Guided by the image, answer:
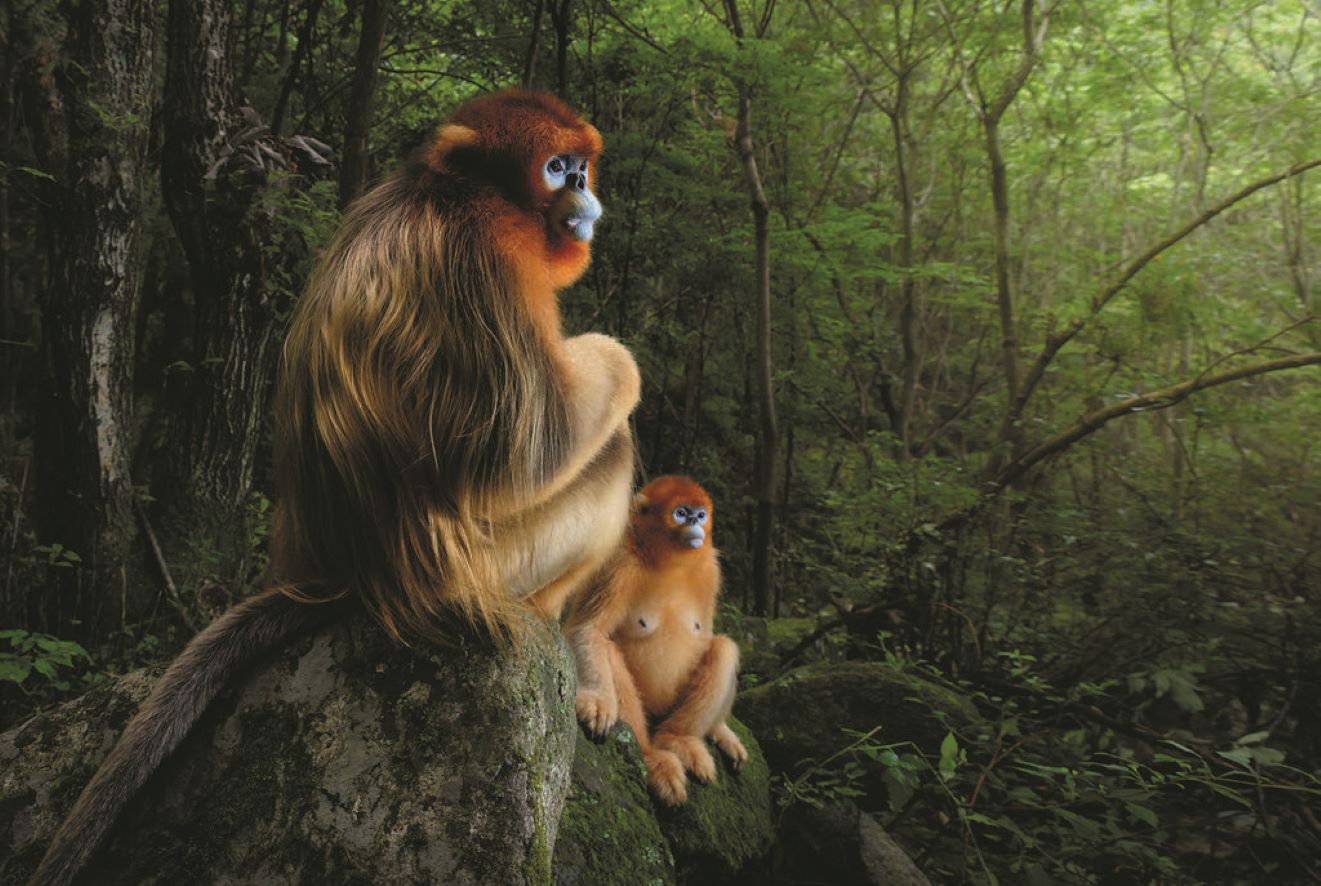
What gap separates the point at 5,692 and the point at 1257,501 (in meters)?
6.75

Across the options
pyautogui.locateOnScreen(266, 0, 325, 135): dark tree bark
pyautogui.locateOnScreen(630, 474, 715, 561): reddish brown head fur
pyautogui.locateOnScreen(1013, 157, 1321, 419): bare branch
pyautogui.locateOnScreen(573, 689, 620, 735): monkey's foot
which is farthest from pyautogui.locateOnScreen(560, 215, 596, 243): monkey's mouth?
pyautogui.locateOnScreen(1013, 157, 1321, 419): bare branch

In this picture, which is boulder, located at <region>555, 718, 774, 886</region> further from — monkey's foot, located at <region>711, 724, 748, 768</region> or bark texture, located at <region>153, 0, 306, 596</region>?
bark texture, located at <region>153, 0, 306, 596</region>

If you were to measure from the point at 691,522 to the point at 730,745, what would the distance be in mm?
1006

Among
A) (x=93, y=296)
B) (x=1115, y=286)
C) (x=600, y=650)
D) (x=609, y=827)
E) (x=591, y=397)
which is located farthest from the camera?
(x=1115, y=286)

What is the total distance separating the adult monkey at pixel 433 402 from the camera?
191cm

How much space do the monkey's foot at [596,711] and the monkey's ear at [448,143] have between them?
188 cm

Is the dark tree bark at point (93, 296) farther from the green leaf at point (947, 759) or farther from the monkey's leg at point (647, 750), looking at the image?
the green leaf at point (947, 759)

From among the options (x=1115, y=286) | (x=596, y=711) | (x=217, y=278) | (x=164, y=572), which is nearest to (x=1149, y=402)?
(x=1115, y=286)

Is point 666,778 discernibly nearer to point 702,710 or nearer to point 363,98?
point 702,710

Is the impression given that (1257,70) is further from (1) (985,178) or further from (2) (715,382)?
(2) (715,382)

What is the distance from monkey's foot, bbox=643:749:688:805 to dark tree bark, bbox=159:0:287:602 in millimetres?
2766

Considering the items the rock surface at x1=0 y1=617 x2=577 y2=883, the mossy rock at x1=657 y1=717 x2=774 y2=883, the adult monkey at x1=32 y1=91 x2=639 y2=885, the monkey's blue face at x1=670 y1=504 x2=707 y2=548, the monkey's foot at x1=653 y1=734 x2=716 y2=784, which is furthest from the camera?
the monkey's blue face at x1=670 y1=504 x2=707 y2=548

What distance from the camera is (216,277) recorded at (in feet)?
13.2

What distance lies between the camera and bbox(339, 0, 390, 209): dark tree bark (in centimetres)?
400
